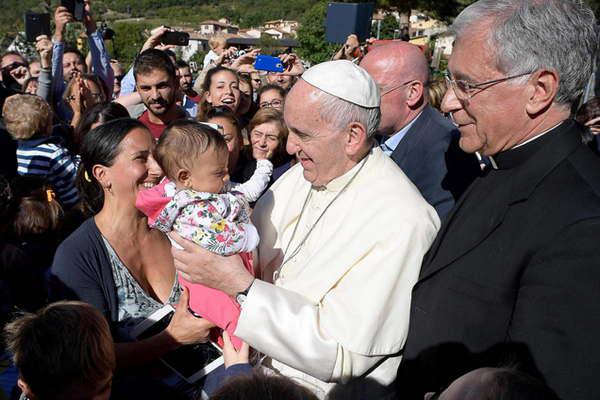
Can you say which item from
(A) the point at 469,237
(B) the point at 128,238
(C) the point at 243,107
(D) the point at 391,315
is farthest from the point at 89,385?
(C) the point at 243,107

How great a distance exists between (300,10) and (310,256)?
136492 mm

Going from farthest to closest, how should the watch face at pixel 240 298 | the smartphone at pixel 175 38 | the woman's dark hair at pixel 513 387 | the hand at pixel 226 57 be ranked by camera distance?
the hand at pixel 226 57
the smartphone at pixel 175 38
the watch face at pixel 240 298
the woman's dark hair at pixel 513 387

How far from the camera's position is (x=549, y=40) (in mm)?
1711

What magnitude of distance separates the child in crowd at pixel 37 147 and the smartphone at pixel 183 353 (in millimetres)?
2205

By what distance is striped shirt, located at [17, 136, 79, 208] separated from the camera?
4.21 m

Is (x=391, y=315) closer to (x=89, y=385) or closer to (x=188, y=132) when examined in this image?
(x=89, y=385)

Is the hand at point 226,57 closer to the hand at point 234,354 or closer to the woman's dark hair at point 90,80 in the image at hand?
the woman's dark hair at point 90,80

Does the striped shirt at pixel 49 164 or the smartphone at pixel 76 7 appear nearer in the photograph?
the striped shirt at pixel 49 164

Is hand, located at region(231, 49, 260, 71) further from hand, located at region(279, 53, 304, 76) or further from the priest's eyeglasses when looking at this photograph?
the priest's eyeglasses

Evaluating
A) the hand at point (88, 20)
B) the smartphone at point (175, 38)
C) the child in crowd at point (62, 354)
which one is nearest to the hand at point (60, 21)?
the hand at point (88, 20)

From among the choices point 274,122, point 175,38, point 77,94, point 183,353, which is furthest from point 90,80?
point 183,353

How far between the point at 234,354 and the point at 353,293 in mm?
618

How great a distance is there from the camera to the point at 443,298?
1.87 metres

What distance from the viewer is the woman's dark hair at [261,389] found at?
3.98ft
